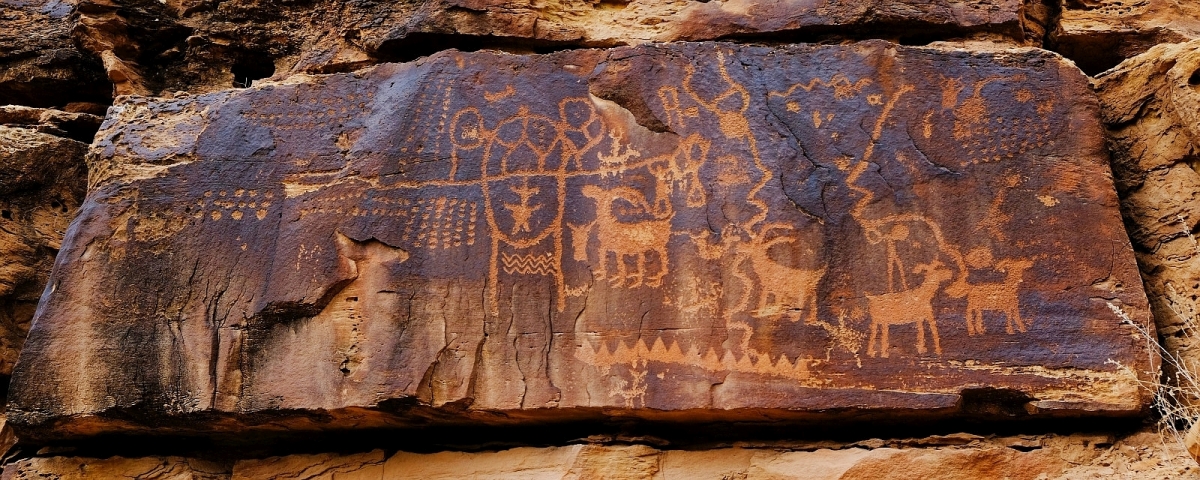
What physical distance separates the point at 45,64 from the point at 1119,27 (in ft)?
15.6

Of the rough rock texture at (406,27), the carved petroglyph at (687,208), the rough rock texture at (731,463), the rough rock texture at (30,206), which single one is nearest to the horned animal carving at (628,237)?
the carved petroglyph at (687,208)

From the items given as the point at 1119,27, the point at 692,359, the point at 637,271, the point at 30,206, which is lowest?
the point at 692,359

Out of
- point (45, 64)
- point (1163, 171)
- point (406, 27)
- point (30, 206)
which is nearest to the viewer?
point (1163, 171)

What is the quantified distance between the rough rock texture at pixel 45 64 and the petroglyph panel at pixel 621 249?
103cm

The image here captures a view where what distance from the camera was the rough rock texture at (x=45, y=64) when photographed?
4.85 m

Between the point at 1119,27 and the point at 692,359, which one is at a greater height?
the point at 1119,27

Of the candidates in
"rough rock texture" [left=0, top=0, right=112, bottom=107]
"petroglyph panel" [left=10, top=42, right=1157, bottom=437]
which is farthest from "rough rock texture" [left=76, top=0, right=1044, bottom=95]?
"petroglyph panel" [left=10, top=42, right=1157, bottom=437]

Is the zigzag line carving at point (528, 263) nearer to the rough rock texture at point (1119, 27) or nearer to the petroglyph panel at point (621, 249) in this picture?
the petroglyph panel at point (621, 249)

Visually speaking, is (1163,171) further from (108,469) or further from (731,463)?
(108,469)

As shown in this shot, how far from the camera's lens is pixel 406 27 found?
14.4ft

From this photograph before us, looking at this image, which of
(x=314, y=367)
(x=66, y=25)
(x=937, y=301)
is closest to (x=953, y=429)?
(x=937, y=301)

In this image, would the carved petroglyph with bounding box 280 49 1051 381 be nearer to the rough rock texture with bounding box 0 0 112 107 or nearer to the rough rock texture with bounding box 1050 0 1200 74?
the rough rock texture with bounding box 1050 0 1200 74

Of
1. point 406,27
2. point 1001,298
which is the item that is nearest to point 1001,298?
point 1001,298

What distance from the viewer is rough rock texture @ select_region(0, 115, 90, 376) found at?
4117mm
